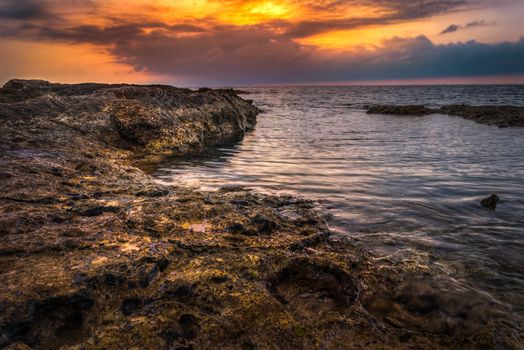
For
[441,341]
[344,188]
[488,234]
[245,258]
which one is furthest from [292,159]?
[441,341]

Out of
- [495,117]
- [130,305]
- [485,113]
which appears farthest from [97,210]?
[485,113]

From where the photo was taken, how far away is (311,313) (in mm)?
3217

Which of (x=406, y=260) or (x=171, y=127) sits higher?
(x=171, y=127)

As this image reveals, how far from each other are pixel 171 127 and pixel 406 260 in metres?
10.1

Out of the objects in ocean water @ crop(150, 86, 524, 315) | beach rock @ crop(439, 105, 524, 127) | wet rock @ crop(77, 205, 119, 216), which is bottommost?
ocean water @ crop(150, 86, 524, 315)

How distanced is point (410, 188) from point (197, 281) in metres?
6.57

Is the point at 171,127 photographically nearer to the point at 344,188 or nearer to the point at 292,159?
the point at 292,159

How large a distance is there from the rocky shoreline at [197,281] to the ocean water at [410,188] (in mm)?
572

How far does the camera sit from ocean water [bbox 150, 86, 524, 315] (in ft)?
15.6

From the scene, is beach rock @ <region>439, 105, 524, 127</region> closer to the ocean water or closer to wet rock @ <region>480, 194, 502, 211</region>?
the ocean water

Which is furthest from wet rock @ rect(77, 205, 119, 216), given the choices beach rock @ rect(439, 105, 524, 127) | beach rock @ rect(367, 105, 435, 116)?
beach rock @ rect(367, 105, 435, 116)

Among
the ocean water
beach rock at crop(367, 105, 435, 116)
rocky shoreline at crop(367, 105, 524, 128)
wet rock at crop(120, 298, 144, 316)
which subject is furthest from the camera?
beach rock at crop(367, 105, 435, 116)

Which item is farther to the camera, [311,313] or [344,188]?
[344,188]

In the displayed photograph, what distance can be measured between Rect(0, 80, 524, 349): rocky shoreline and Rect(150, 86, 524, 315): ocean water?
1.88 feet
